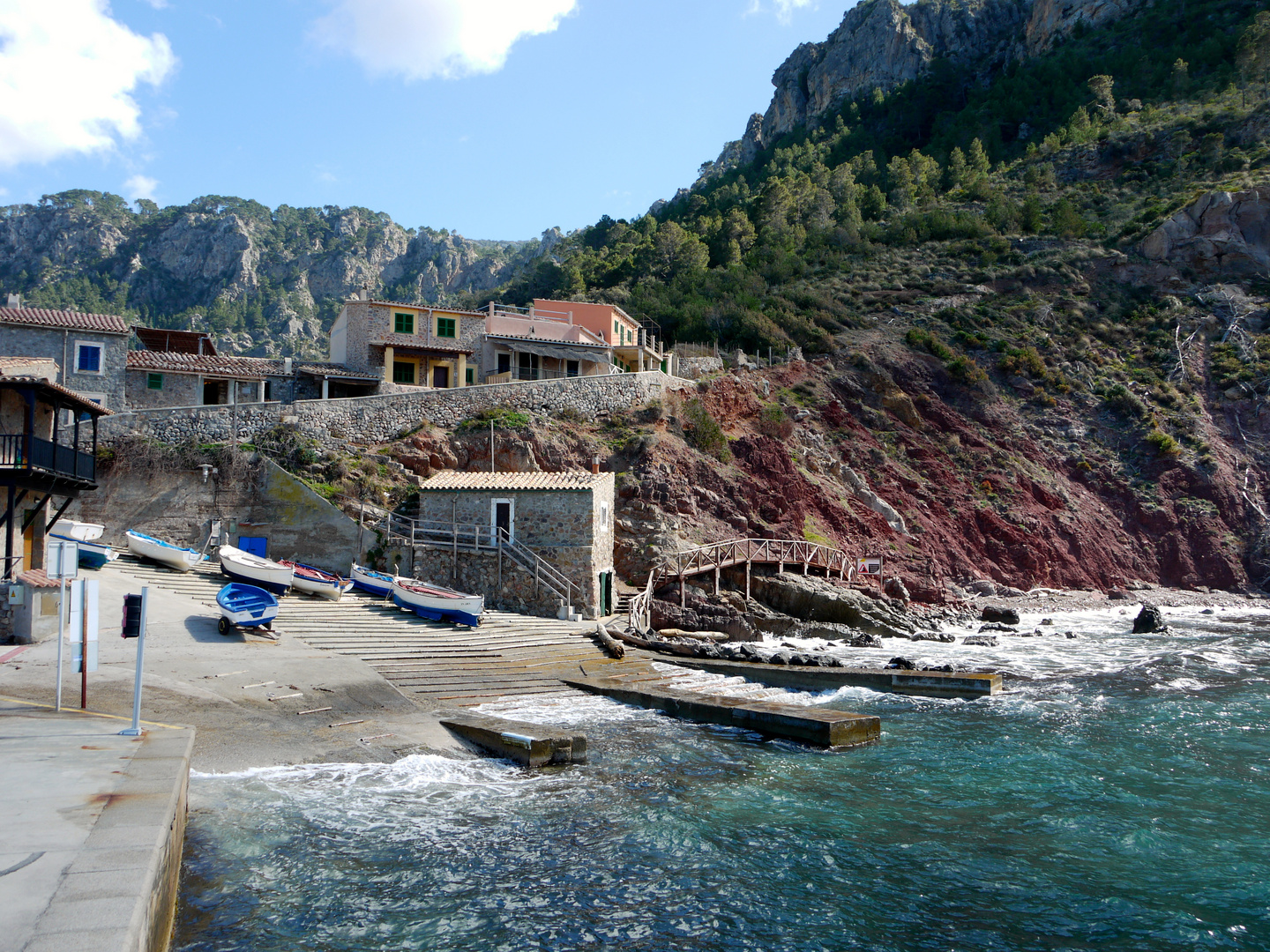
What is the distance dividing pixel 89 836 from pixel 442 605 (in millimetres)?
14028

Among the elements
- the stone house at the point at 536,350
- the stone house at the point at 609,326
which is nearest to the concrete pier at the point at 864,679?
the stone house at the point at 536,350

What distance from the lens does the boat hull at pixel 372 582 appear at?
2220cm

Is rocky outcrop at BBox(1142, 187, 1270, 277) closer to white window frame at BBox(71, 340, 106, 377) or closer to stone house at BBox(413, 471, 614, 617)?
stone house at BBox(413, 471, 614, 617)

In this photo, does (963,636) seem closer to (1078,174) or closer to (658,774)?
(658,774)

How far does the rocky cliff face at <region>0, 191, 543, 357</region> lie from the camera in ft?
349

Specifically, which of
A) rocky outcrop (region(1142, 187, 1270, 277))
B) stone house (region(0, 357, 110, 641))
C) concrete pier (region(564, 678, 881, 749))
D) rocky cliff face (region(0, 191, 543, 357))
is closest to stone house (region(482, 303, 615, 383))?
stone house (region(0, 357, 110, 641))

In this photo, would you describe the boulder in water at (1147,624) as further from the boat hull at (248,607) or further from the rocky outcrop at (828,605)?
the boat hull at (248,607)

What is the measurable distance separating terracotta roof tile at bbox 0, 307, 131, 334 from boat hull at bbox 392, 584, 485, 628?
17097mm

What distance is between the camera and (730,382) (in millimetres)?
42000

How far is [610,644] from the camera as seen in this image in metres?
21.0

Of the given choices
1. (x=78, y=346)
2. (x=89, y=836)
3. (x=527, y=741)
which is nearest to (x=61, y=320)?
(x=78, y=346)

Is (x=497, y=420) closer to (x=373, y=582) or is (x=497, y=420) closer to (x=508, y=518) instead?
(x=508, y=518)

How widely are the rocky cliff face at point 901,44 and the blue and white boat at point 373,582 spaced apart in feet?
332

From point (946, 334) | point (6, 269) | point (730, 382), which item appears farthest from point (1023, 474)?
point (6, 269)
